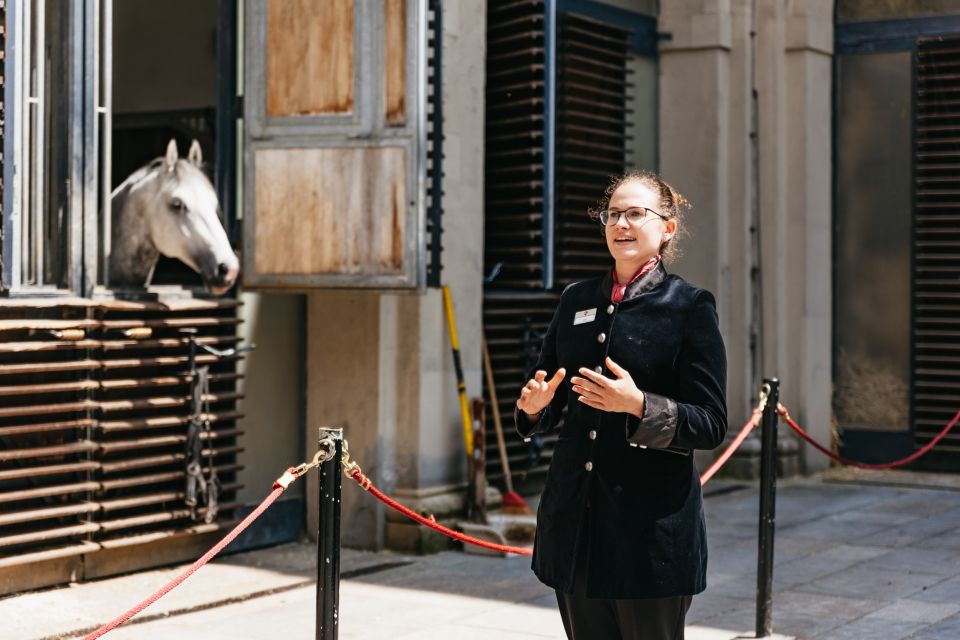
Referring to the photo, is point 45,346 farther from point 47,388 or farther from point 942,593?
point 942,593

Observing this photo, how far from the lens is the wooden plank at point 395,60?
927cm

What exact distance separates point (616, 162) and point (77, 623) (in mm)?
7098

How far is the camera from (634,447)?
4480 mm

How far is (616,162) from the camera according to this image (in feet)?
43.7

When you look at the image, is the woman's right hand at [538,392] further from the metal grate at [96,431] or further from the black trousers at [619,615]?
the metal grate at [96,431]

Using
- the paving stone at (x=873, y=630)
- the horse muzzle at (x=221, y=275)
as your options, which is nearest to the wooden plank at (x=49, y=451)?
the horse muzzle at (x=221, y=275)

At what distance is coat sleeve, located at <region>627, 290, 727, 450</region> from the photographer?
14.1 feet

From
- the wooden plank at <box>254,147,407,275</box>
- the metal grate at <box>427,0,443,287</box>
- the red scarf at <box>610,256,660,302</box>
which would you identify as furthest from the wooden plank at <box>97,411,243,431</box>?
the red scarf at <box>610,256,660,302</box>

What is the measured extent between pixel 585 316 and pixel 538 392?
291 millimetres

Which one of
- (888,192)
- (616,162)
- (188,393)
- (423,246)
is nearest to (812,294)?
(888,192)

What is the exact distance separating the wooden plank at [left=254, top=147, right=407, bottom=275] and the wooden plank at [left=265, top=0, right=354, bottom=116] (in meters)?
0.31

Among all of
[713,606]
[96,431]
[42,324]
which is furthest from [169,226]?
[713,606]

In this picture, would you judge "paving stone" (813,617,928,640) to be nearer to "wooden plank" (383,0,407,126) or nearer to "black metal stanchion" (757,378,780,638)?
"black metal stanchion" (757,378,780,638)

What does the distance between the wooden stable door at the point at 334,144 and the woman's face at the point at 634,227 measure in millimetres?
4729
